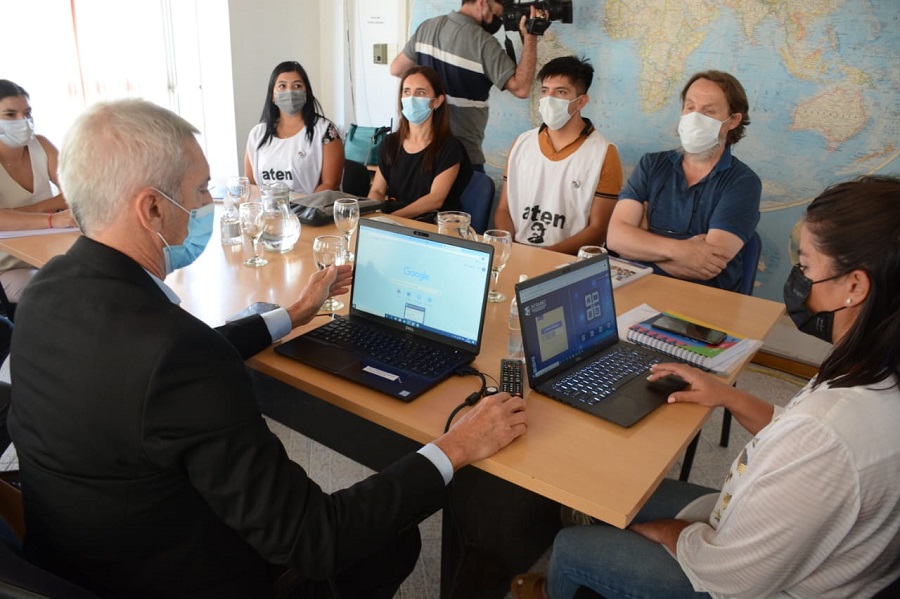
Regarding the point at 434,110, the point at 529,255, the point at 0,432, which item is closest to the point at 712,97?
the point at 529,255

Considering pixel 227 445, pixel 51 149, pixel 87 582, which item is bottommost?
pixel 87 582

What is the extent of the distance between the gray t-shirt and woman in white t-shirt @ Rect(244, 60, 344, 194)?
0.71 metres

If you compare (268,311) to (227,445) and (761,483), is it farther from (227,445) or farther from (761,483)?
(761,483)

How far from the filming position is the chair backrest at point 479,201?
2.92 meters

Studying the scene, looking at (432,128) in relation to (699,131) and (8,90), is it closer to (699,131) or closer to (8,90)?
(699,131)

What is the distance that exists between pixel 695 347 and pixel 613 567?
1.91ft

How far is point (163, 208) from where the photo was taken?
1.05 m

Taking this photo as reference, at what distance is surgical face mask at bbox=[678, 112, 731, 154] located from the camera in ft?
7.53

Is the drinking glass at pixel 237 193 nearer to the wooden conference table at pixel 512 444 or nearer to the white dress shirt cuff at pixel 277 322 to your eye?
the wooden conference table at pixel 512 444

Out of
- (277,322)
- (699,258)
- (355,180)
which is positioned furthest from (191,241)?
(355,180)

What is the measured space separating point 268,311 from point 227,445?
77 centimetres

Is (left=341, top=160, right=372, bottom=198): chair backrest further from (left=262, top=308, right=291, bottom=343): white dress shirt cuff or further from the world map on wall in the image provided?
(left=262, top=308, right=291, bottom=343): white dress shirt cuff

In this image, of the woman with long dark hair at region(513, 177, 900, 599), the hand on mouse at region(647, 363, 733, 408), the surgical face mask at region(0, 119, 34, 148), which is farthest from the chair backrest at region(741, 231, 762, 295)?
the surgical face mask at region(0, 119, 34, 148)

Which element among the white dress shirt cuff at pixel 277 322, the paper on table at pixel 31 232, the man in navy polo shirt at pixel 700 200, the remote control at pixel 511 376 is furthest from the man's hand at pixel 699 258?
the paper on table at pixel 31 232
